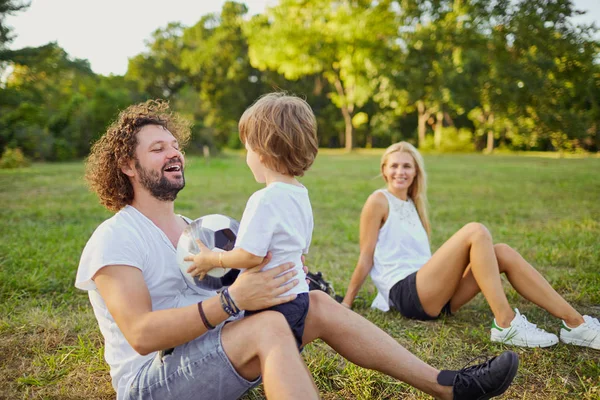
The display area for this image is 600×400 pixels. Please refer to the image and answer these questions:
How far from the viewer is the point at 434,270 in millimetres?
3500

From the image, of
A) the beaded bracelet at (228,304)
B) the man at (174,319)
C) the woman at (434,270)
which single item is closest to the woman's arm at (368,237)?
the woman at (434,270)

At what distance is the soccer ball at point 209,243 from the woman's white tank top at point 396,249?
183 centimetres

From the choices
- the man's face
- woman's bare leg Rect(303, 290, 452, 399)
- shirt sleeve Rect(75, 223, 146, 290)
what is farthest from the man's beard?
woman's bare leg Rect(303, 290, 452, 399)

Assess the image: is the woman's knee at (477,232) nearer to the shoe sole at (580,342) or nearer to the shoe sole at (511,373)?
the shoe sole at (580,342)

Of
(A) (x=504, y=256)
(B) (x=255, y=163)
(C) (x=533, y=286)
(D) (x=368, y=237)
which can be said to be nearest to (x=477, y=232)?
(A) (x=504, y=256)

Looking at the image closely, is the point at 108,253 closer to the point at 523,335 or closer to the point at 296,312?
the point at 296,312

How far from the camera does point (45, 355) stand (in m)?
3.16

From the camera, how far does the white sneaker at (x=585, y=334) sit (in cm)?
322

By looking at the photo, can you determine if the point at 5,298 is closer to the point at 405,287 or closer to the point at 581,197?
the point at 405,287

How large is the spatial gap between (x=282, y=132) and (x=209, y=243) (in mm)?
618

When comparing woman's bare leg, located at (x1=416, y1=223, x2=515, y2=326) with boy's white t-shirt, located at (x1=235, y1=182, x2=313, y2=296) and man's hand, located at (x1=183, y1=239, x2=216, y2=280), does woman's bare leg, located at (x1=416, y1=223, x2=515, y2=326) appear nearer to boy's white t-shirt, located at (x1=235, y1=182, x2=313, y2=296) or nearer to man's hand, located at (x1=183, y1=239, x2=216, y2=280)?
boy's white t-shirt, located at (x1=235, y1=182, x2=313, y2=296)

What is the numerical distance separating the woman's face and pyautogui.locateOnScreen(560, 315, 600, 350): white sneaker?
62.6 inches

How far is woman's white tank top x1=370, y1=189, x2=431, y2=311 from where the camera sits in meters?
3.88

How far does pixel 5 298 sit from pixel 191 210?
4.64 m
